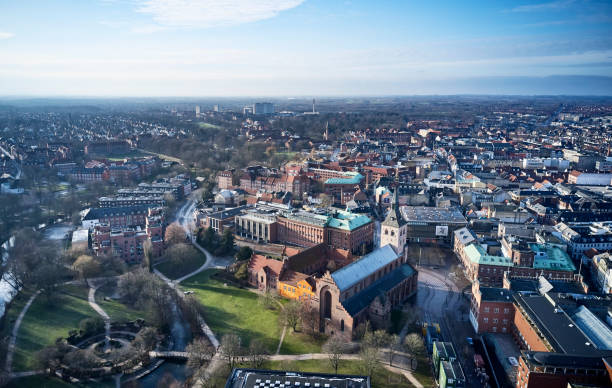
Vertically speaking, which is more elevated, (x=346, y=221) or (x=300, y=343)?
(x=346, y=221)

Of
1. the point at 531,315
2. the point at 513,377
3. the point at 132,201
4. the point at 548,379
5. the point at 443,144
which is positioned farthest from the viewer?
the point at 443,144

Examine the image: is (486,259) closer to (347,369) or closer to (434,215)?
(434,215)

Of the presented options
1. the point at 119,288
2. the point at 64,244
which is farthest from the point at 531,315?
the point at 64,244

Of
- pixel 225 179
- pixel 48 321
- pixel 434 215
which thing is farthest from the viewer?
pixel 225 179

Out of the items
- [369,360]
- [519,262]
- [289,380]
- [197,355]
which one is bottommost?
[197,355]

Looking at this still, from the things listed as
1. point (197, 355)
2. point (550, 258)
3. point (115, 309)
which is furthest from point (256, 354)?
point (550, 258)

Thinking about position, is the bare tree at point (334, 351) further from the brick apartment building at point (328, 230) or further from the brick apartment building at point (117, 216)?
the brick apartment building at point (117, 216)

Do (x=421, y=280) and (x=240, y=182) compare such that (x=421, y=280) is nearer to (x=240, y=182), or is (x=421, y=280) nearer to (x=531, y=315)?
(x=531, y=315)

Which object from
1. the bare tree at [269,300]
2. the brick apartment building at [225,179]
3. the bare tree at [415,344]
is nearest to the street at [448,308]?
the bare tree at [415,344]
